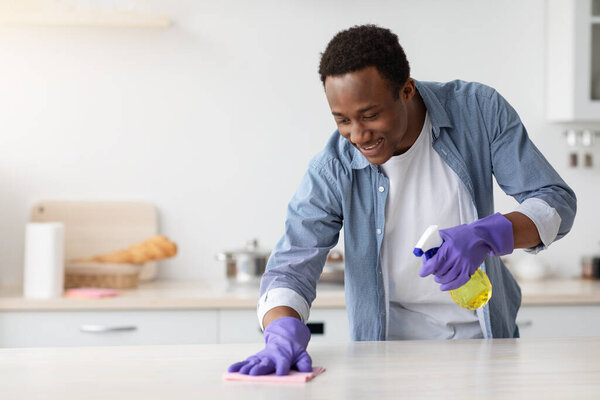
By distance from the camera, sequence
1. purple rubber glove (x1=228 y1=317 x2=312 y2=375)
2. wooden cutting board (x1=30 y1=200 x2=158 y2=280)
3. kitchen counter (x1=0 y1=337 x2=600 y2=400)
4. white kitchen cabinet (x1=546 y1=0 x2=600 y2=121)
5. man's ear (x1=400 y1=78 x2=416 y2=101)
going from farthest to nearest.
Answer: wooden cutting board (x1=30 y1=200 x2=158 y2=280), white kitchen cabinet (x1=546 y1=0 x2=600 y2=121), man's ear (x1=400 y1=78 x2=416 y2=101), purple rubber glove (x1=228 y1=317 x2=312 y2=375), kitchen counter (x1=0 y1=337 x2=600 y2=400)

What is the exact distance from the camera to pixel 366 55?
142 centimetres

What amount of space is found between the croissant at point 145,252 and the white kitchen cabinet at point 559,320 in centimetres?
125

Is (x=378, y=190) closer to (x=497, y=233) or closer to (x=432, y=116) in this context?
(x=432, y=116)

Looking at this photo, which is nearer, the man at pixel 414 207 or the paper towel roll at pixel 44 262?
the man at pixel 414 207

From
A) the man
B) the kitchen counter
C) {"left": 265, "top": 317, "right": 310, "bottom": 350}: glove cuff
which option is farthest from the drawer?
{"left": 265, "top": 317, "right": 310, "bottom": 350}: glove cuff

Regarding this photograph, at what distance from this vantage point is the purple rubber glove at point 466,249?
55.3 inches

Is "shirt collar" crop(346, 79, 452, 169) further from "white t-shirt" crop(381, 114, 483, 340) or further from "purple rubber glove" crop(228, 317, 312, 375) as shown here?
"purple rubber glove" crop(228, 317, 312, 375)

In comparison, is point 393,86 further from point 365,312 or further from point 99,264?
point 99,264

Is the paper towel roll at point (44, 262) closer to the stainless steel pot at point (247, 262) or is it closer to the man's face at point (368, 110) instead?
the stainless steel pot at point (247, 262)

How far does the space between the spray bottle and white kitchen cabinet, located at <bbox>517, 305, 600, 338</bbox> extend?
3.79 ft

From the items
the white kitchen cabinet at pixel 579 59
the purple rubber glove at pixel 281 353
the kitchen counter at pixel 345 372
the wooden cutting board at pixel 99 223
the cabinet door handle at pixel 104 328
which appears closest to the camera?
the kitchen counter at pixel 345 372

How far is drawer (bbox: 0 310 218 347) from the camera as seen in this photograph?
8.36 ft

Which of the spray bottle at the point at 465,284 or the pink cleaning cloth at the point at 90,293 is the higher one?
the spray bottle at the point at 465,284

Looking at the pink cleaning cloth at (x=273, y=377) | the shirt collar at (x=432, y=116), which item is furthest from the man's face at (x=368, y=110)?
the pink cleaning cloth at (x=273, y=377)
